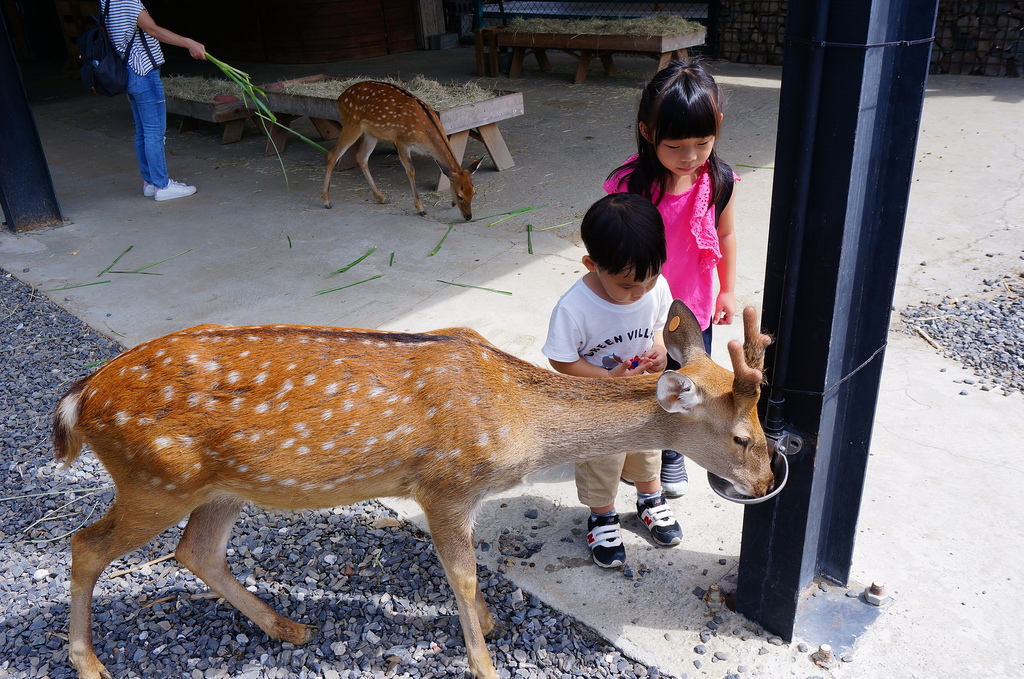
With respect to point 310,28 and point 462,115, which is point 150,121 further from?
point 310,28

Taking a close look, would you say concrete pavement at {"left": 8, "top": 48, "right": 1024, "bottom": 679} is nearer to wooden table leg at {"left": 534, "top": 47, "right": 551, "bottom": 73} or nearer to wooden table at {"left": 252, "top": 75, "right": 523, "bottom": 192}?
wooden table at {"left": 252, "top": 75, "right": 523, "bottom": 192}

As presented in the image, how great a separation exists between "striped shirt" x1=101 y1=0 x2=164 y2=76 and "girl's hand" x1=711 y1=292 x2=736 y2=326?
526 cm

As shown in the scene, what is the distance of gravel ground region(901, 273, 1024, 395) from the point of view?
11.6 ft

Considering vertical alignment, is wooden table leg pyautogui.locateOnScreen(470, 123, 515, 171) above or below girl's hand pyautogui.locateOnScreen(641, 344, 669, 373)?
below

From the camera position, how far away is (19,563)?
2771 millimetres

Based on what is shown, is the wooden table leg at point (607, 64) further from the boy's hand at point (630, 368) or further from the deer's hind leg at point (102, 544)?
the deer's hind leg at point (102, 544)

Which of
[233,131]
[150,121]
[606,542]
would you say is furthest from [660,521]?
[233,131]

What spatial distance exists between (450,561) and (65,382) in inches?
107

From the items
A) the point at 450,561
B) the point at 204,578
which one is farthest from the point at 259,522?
the point at 450,561

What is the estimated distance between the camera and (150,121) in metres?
6.44

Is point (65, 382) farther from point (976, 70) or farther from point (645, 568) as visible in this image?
point (976, 70)

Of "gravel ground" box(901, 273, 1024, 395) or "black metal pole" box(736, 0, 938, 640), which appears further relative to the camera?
"gravel ground" box(901, 273, 1024, 395)

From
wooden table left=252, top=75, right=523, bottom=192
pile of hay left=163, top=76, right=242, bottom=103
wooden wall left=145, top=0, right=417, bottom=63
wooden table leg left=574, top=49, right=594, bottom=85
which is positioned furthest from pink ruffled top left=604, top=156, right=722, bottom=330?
wooden wall left=145, top=0, right=417, bottom=63

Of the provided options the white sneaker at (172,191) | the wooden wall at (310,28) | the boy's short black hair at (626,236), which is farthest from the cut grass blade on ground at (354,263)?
the wooden wall at (310,28)
